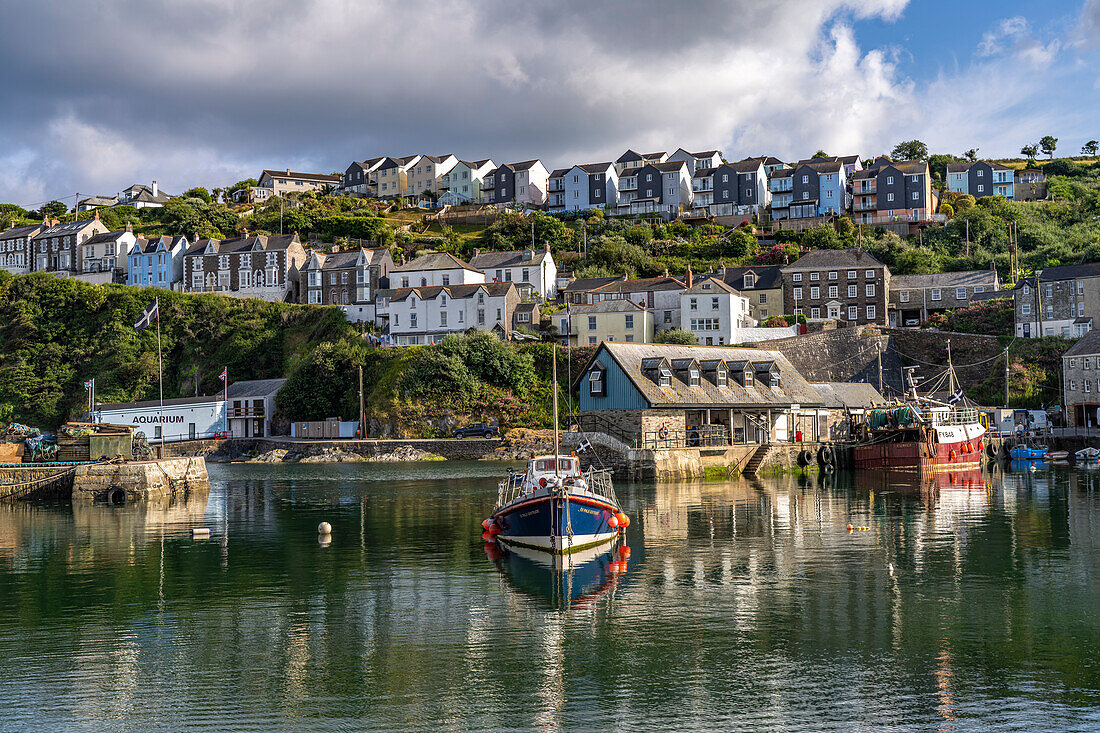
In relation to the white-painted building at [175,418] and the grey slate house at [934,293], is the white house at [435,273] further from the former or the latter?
the grey slate house at [934,293]

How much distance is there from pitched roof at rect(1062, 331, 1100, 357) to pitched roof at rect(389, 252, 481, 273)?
185ft

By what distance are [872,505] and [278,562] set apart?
25905 millimetres

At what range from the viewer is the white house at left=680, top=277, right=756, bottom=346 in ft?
280

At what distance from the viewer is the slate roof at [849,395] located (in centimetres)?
6738

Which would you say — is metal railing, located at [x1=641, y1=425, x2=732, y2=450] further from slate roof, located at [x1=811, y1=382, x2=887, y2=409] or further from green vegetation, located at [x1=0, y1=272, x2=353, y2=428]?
green vegetation, located at [x1=0, y1=272, x2=353, y2=428]

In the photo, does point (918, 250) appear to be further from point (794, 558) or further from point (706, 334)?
point (794, 558)

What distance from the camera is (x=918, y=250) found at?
344 ft

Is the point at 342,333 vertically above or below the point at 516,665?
above

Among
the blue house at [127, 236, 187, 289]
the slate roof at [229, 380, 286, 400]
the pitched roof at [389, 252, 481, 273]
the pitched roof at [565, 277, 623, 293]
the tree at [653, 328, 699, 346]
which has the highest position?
the blue house at [127, 236, 187, 289]

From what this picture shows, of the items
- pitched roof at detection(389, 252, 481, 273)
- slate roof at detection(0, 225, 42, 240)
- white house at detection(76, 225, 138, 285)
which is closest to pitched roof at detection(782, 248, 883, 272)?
pitched roof at detection(389, 252, 481, 273)

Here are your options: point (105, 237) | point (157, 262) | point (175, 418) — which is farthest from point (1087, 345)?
point (105, 237)

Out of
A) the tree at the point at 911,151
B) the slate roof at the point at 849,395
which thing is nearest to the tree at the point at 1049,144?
the tree at the point at 911,151

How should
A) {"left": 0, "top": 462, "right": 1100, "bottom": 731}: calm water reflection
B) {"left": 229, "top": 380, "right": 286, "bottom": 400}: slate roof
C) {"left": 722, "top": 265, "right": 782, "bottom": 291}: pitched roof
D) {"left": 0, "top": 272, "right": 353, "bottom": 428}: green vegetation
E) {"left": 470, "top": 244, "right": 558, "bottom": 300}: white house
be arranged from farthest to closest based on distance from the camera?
{"left": 470, "top": 244, "right": 558, "bottom": 300}: white house < {"left": 0, "top": 272, "right": 353, "bottom": 428}: green vegetation < {"left": 722, "top": 265, "right": 782, "bottom": 291}: pitched roof < {"left": 229, "top": 380, "right": 286, "bottom": 400}: slate roof < {"left": 0, "top": 462, "right": 1100, "bottom": 731}: calm water reflection

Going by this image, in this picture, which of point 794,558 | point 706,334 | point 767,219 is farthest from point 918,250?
point 794,558
